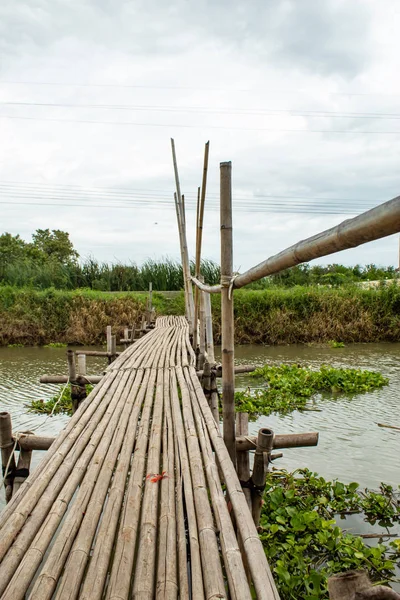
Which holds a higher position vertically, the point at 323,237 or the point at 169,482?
the point at 323,237

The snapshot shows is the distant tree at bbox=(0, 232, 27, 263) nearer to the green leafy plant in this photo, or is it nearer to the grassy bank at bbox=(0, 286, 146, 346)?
the grassy bank at bbox=(0, 286, 146, 346)

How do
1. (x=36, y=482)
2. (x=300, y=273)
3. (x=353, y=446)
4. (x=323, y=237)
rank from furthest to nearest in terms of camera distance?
(x=300, y=273) < (x=353, y=446) < (x=36, y=482) < (x=323, y=237)

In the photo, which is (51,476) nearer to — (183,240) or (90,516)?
(90,516)

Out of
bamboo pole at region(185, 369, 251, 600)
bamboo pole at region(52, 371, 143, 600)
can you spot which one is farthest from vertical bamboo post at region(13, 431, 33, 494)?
bamboo pole at region(185, 369, 251, 600)

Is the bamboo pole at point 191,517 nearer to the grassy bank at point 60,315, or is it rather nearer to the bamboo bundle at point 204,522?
the bamboo bundle at point 204,522

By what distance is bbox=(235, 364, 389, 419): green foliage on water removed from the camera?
21.2ft

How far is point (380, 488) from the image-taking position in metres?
3.81

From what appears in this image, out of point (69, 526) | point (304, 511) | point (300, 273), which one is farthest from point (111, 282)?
point (69, 526)

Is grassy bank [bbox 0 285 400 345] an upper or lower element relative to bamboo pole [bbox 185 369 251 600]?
upper

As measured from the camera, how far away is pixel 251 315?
13.4 meters

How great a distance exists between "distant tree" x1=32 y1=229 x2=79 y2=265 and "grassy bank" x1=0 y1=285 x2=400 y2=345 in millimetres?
11109

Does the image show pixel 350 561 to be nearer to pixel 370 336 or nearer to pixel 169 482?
pixel 169 482

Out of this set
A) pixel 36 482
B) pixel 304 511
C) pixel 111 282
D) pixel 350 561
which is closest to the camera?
pixel 36 482

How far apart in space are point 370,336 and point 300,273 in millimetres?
5590
